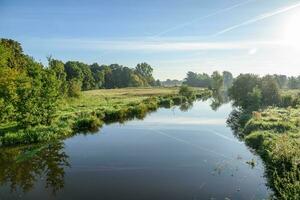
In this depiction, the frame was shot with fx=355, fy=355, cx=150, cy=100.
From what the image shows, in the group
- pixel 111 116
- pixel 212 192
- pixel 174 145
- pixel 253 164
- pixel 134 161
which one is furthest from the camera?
pixel 111 116

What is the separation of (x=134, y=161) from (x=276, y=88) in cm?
4765

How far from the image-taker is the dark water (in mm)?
22234

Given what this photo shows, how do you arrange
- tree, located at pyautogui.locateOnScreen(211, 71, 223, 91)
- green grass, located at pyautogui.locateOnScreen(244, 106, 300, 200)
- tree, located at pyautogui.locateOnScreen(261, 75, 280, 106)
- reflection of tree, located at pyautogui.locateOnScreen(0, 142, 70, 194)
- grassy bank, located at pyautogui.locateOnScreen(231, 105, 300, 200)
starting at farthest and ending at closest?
tree, located at pyautogui.locateOnScreen(211, 71, 223, 91) < tree, located at pyautogui.locateOnScreen(261, 75, 280, 106) < reflection of tree, located at pyautogui.locateOnScreen(0, 142, 70, 194) < green grass, located at pyautogui.locateOnScreen(244, 106, 300, 200) < grassy bank, located at pyautogui.locateOnScreen(231, 105, 300, 200)

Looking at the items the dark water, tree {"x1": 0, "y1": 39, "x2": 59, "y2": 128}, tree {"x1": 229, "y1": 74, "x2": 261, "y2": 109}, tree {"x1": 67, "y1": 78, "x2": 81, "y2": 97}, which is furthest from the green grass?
tree {"x1": 67, "y1": 78, "x2": 81, "y2": 97}

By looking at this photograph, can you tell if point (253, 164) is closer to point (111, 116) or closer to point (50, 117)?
point (50, 117)

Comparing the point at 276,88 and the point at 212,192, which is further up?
the point at 276,88

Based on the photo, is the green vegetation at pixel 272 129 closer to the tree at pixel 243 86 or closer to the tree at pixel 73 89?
the tree at pixel 243 86

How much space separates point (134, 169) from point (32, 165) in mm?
8299

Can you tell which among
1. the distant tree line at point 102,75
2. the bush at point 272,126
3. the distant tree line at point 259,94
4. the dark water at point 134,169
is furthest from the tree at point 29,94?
the distant tree line at point 102,75

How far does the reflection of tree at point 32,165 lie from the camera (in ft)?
79.9

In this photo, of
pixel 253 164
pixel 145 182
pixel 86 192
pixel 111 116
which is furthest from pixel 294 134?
pixel 111 116

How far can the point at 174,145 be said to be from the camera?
3666cm

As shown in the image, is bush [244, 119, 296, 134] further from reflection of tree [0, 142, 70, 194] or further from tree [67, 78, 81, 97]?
tree [67, 78, 81, 97]

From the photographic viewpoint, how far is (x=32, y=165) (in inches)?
1125
